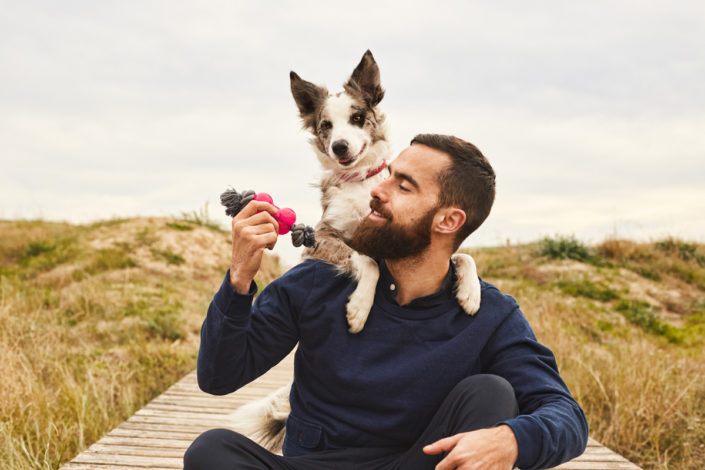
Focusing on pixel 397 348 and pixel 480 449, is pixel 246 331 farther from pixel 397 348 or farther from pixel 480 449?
pixel 480 449

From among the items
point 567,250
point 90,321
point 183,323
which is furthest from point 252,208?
point 567,250

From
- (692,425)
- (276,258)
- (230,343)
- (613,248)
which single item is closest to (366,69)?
(230,343)

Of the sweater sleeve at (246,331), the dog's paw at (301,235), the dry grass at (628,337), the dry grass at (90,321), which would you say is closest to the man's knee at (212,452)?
the sweater sleeve at (246,331)

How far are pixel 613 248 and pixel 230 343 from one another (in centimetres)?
1449

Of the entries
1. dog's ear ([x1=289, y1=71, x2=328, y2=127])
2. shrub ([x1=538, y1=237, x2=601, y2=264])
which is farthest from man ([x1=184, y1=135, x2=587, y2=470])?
shrub ([x1=538, y1=237, x2=601, y2=264])

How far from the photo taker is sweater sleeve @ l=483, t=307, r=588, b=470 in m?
1.91

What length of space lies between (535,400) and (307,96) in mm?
2485

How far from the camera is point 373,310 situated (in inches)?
92.3

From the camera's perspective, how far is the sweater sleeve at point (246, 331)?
6.83 ft

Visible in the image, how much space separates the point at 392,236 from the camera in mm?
2289

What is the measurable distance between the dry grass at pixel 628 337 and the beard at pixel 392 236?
3112 millimetres

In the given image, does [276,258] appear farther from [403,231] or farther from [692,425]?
[403,231]

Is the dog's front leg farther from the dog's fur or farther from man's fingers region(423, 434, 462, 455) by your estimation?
man's fingers region(423, 434, 462, 455)

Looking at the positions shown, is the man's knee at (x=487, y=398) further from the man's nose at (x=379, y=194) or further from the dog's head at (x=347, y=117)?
the dog's head at (x=347, y=117)
